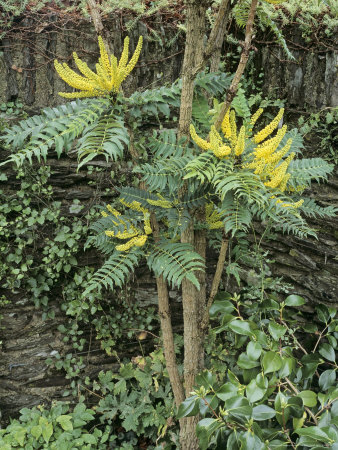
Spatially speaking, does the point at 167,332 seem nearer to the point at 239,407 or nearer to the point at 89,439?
the point at 239,407

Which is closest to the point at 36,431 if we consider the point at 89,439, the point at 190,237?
the point at 89,439

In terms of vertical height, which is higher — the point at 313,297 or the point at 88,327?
the point at 313,297

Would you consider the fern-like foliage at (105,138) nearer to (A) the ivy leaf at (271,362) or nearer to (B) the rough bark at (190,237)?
(B) the rough bark at (190,237)

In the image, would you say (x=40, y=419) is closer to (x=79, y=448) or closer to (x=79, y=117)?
(x=79, y=448)

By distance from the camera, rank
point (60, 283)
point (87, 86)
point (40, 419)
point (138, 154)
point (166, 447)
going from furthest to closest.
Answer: point (60, 283) < point (40, 419) < point (166, 447) < point (138, 154) < point (87, 86)

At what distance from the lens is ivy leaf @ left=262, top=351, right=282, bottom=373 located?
5.86 ft

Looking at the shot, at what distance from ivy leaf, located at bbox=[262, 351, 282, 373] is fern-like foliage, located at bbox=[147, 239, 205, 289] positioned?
0.49 metres

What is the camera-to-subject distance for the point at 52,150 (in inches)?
106

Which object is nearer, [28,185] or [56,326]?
[28,185]

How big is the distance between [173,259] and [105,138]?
0.62 metres

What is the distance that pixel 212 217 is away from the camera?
2004 mm

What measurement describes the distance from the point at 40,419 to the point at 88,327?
25.7 inches

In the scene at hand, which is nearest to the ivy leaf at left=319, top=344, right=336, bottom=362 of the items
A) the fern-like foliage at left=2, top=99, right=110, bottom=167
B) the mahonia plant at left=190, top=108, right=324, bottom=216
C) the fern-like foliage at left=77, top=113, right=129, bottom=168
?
the mahonia plant at left=190, top=108, right=324, bottom=216

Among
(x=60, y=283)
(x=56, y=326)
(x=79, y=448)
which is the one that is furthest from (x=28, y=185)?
(x=79, y=448)
